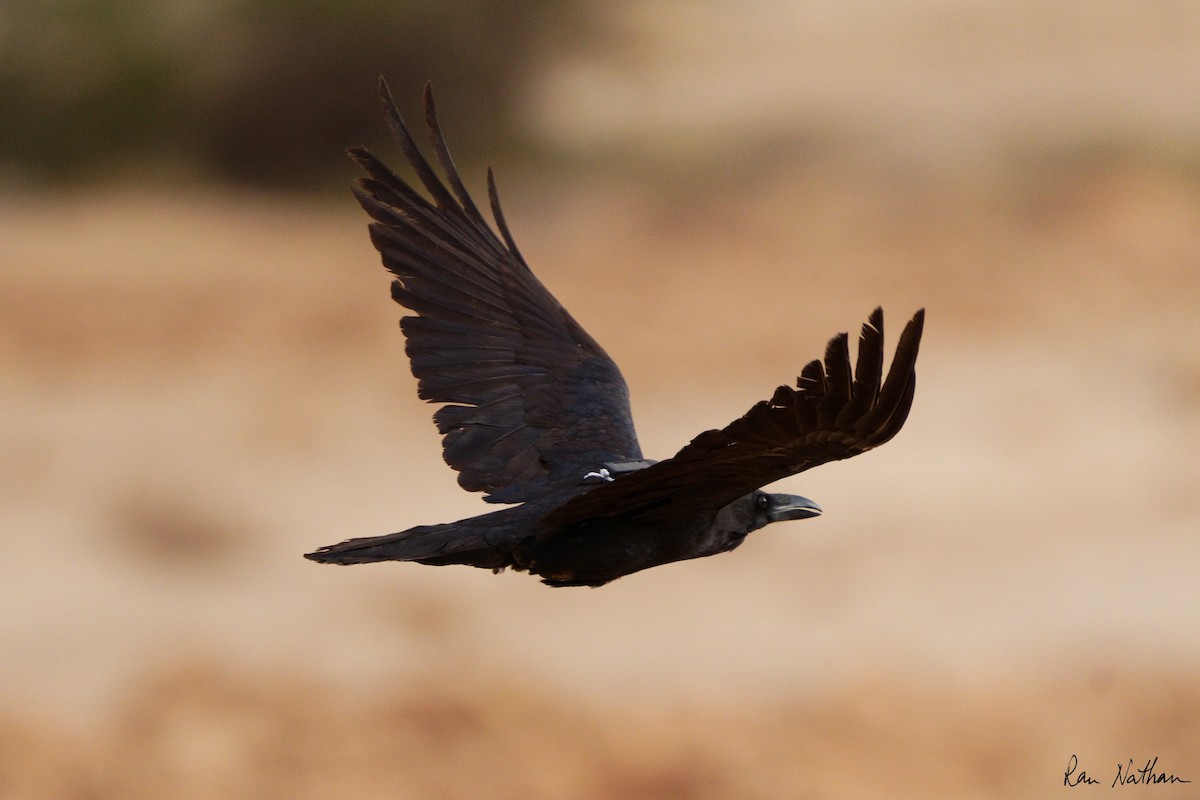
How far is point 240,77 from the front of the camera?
836 inches

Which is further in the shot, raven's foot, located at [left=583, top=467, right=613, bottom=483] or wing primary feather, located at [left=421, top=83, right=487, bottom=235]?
wing primary feather, located at [left=421, top=83, right=487, bottom=235]

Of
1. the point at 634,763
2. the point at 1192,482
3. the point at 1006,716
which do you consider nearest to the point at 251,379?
the point at 634,763

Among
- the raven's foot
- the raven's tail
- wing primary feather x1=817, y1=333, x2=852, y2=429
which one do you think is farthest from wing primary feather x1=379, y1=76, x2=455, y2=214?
wing primary feather x1=817, y1=333, x2=852, y2=429

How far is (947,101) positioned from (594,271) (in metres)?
5.00

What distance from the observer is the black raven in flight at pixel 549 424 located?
5.07 meters

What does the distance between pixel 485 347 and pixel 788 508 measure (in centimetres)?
173

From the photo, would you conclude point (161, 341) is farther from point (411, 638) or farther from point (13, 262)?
point (411, 638)

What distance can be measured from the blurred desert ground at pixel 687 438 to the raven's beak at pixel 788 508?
26.7 feet

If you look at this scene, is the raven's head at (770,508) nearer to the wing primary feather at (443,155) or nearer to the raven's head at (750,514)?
the raven's head at (750,514)

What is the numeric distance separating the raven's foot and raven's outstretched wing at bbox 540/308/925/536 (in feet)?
2.63

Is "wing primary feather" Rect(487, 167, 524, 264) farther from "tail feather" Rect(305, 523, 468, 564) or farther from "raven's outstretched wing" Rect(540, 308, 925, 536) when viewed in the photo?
"raven's outstretched wing" Rect(540, 308, 925, 536)

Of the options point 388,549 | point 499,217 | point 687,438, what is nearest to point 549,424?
point 499,217

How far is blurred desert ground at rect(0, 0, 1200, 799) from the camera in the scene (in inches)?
577

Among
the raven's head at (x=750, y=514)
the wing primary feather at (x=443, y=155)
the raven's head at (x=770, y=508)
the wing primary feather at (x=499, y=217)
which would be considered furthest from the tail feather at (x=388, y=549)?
the wing primary feather at (x=499, y=217)
